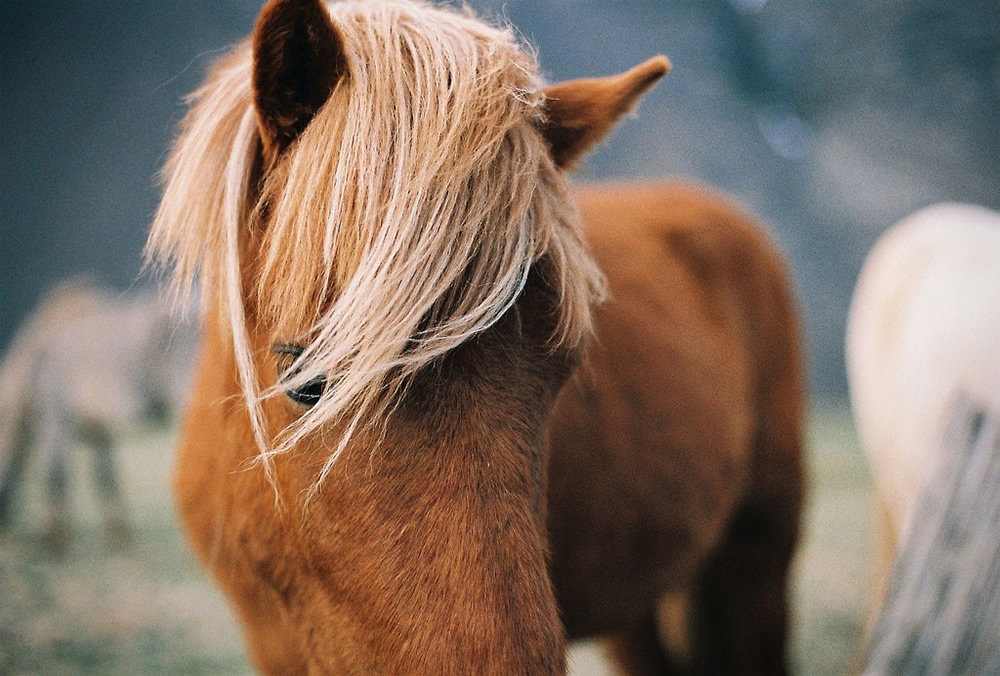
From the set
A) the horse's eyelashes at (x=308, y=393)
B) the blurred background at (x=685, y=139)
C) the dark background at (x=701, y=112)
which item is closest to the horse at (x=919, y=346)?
the blurred background at (x=685, y=139)

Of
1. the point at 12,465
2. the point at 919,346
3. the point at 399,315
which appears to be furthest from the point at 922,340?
the point at 12,465

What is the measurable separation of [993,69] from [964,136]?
1.60 ft

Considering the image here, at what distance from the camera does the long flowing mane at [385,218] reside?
73 centimetres

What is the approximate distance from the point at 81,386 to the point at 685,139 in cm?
447

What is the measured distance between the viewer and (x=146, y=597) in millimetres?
3053

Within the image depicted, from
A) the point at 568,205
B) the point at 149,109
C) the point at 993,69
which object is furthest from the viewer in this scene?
the point at 993,69

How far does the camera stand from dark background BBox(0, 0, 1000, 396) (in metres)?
3.16

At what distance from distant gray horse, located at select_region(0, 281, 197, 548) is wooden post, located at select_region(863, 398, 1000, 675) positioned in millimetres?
3311

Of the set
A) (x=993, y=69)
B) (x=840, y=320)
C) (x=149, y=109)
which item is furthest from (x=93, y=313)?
(x=993, y=69)

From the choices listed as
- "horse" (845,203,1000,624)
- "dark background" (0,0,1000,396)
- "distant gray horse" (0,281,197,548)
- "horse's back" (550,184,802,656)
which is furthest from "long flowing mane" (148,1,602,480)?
"distant gray horse" (0,281,197,548)

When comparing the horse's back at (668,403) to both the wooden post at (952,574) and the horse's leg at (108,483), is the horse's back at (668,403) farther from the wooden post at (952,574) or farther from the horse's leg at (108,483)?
the horse's leg at (108,483)

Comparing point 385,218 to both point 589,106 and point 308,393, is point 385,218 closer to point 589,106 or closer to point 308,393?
point 308,393

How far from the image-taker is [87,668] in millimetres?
2498

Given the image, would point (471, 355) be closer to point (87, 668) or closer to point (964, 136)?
point (87, 668)
